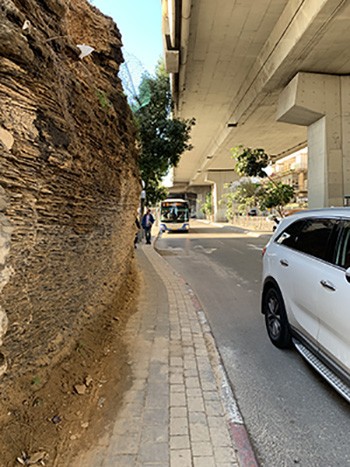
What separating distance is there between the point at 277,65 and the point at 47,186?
1124 centimetres

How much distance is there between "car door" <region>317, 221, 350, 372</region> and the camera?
2.66 meters

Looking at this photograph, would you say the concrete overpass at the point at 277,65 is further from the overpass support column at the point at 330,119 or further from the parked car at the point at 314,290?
the parked car at the point at 314,290

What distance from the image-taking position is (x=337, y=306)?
9.09ft

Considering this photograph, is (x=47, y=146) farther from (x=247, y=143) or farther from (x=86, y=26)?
(x=247, y=143)

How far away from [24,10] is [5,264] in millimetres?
2000

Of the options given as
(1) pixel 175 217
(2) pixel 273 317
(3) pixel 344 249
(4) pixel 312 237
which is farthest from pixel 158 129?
(1) pixel 175 217

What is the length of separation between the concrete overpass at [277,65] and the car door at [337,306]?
318 inches

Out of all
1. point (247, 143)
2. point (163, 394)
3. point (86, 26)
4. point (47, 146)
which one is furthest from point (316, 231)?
point (247, 143)

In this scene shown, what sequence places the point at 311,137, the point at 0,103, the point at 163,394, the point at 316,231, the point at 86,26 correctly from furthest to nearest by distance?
1. the point at 311,137
2. the point at 86,26
3. the point at 316,231
4. the point at 163,394
5. the point at 0,103

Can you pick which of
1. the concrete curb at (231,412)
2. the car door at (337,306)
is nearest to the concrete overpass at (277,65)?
the car door at (337,306)

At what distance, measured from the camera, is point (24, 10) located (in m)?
2.58

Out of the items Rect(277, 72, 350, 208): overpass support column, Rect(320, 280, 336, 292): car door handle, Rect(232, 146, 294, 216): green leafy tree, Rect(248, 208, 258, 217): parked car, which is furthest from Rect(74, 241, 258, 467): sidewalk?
Rect(248, 208, 258, 217): parked car

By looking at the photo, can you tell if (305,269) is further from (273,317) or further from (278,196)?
(278,196)

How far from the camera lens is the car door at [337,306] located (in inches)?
105
